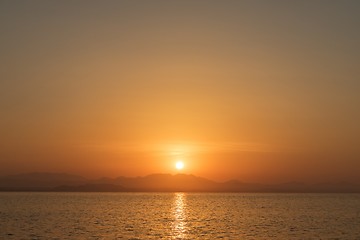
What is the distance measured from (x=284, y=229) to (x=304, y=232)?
4.90 meters

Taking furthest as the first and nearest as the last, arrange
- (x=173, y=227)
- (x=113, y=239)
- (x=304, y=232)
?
(x=173, y=227) < (x=304, y=232) < (x=113, y=239)

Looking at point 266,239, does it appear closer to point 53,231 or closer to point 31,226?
point 53,231

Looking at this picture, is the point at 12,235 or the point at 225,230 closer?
the point at 12,235

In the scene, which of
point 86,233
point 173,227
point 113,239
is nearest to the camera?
point 113,239

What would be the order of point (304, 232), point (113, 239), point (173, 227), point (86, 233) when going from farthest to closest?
point (173, 227) < point (304, 232) < point (86, 233) < point (113, 239)

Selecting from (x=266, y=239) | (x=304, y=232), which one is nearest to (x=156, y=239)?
(x=266, y=239)

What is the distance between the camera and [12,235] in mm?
67188

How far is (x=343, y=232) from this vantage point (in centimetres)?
7675

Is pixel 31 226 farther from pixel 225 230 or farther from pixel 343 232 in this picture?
pixel 343 232

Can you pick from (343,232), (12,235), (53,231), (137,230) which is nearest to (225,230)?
(137,230)

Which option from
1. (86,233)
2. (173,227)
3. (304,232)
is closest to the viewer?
(86,233)

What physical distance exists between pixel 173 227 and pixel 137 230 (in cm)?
832

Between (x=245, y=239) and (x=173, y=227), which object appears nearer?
(x=245, y=239)

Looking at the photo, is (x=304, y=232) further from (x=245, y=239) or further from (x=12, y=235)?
(x=12, y=235)
